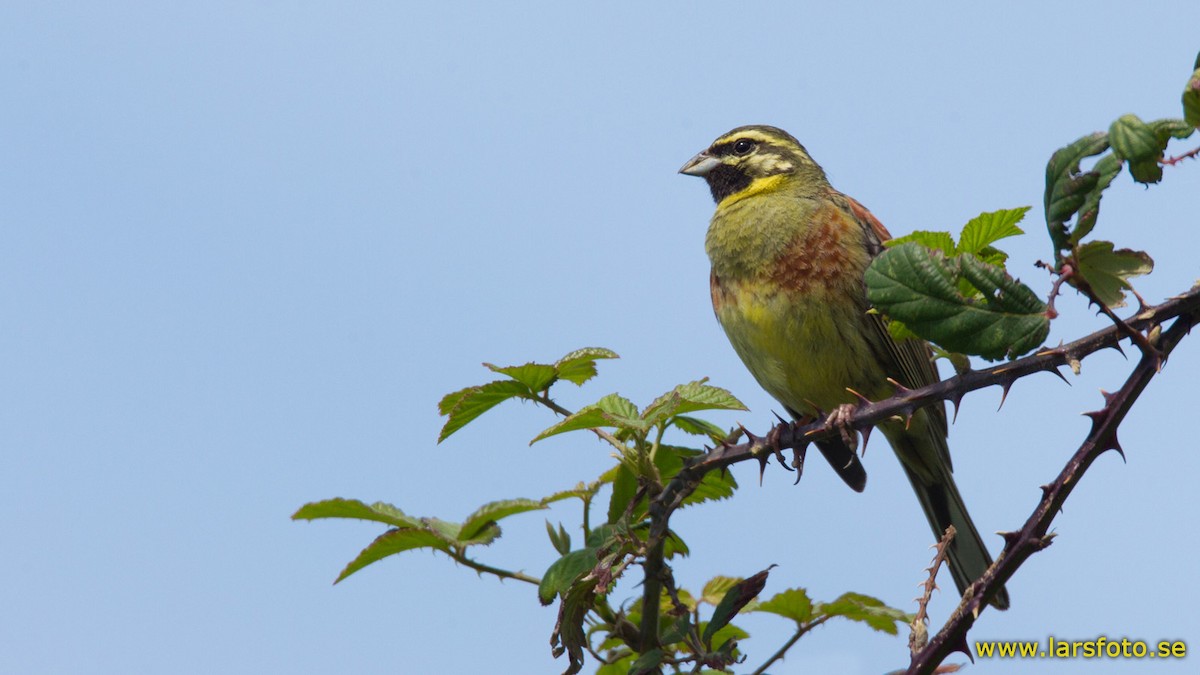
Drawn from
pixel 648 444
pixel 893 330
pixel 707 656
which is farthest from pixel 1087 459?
pixel 648 444

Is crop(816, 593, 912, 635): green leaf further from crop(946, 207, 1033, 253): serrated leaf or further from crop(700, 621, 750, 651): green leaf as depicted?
crop(946, 207, 1033, 253): serrated leaf

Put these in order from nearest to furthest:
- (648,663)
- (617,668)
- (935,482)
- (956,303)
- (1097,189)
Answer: (1097,189)
(956,303)
(648,663)
(617,668)
(935,482)

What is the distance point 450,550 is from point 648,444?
58 cm

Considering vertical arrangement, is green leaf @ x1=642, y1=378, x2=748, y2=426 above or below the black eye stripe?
below

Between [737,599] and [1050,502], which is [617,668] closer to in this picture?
[737,599]

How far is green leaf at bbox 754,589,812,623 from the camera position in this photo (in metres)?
3.35

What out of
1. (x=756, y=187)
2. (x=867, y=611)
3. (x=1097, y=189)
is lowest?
(x=867, y=611)

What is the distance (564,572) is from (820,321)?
8.74 ft

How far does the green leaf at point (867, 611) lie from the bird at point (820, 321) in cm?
155

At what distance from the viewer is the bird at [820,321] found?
525cm

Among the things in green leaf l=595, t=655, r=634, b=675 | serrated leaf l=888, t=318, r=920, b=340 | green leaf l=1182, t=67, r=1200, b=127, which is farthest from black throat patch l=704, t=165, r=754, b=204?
green leaf l=1182, t=67, r=1200, b=127

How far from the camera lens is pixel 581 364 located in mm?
3270

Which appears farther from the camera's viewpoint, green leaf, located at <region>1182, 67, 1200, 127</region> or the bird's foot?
the bird's foot

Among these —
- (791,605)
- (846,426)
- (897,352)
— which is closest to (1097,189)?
(846,426)
